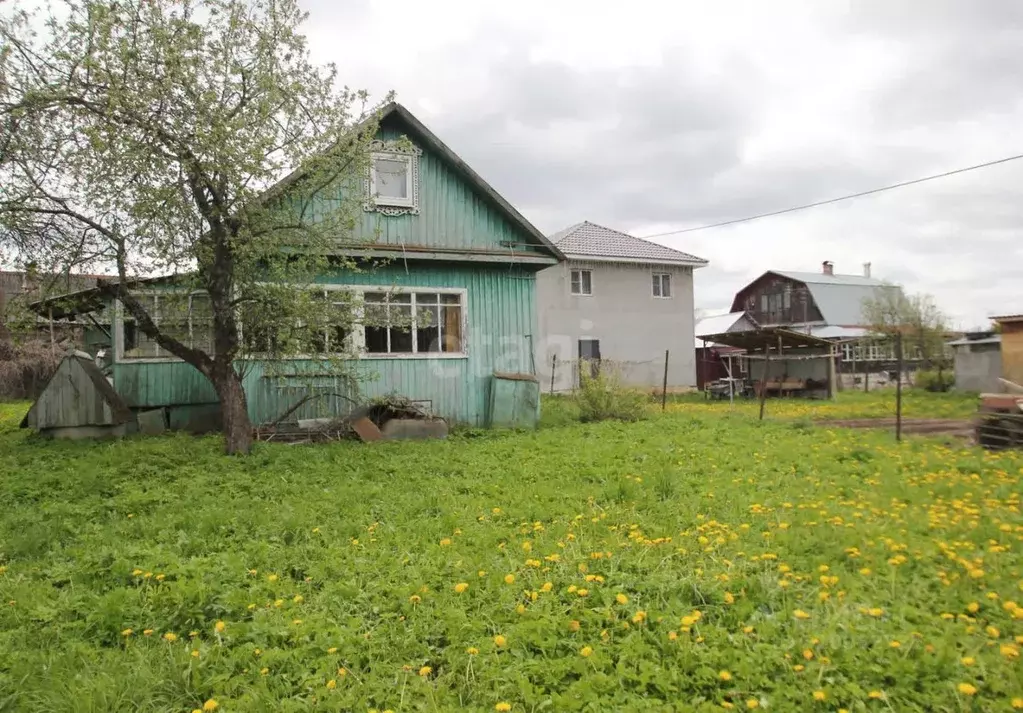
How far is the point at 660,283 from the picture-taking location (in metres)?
28.8

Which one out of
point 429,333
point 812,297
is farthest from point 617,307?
point 812,297

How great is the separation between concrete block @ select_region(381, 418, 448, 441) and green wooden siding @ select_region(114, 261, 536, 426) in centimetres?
94

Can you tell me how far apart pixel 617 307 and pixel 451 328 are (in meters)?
15.0

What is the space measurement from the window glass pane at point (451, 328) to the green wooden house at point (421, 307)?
0.07ft

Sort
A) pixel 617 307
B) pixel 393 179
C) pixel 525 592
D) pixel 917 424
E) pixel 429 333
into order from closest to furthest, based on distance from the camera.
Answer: pixel 525 592 → pixel 393 179 → pixel 429 333 → pixel 917 424 → pixel 617 307

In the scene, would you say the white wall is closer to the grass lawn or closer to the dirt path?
the dirt path

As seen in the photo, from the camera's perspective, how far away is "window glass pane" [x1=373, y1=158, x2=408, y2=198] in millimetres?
13500

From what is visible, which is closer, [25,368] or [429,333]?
[429,333]

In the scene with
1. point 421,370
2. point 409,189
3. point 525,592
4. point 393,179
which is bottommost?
point 525,592

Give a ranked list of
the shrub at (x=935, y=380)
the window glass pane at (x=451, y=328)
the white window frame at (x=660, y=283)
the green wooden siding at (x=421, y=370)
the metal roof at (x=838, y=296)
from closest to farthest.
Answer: the green wooden siding at (x=421, y=370), the window glass pane at (x=451, y=328), the shrub at (x=935, y=380), the white window frame at (x=660, y=283), the metal roof at (x=838, y=296)

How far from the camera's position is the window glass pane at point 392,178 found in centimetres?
1350

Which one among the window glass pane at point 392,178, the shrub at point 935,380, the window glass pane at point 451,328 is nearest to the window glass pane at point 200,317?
the window glass pane at point 392,178

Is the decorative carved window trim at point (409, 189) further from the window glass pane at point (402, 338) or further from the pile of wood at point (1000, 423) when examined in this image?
the pile of wood at point (1000, 423)

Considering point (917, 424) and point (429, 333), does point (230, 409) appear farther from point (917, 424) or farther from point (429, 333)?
point (917, 424)
